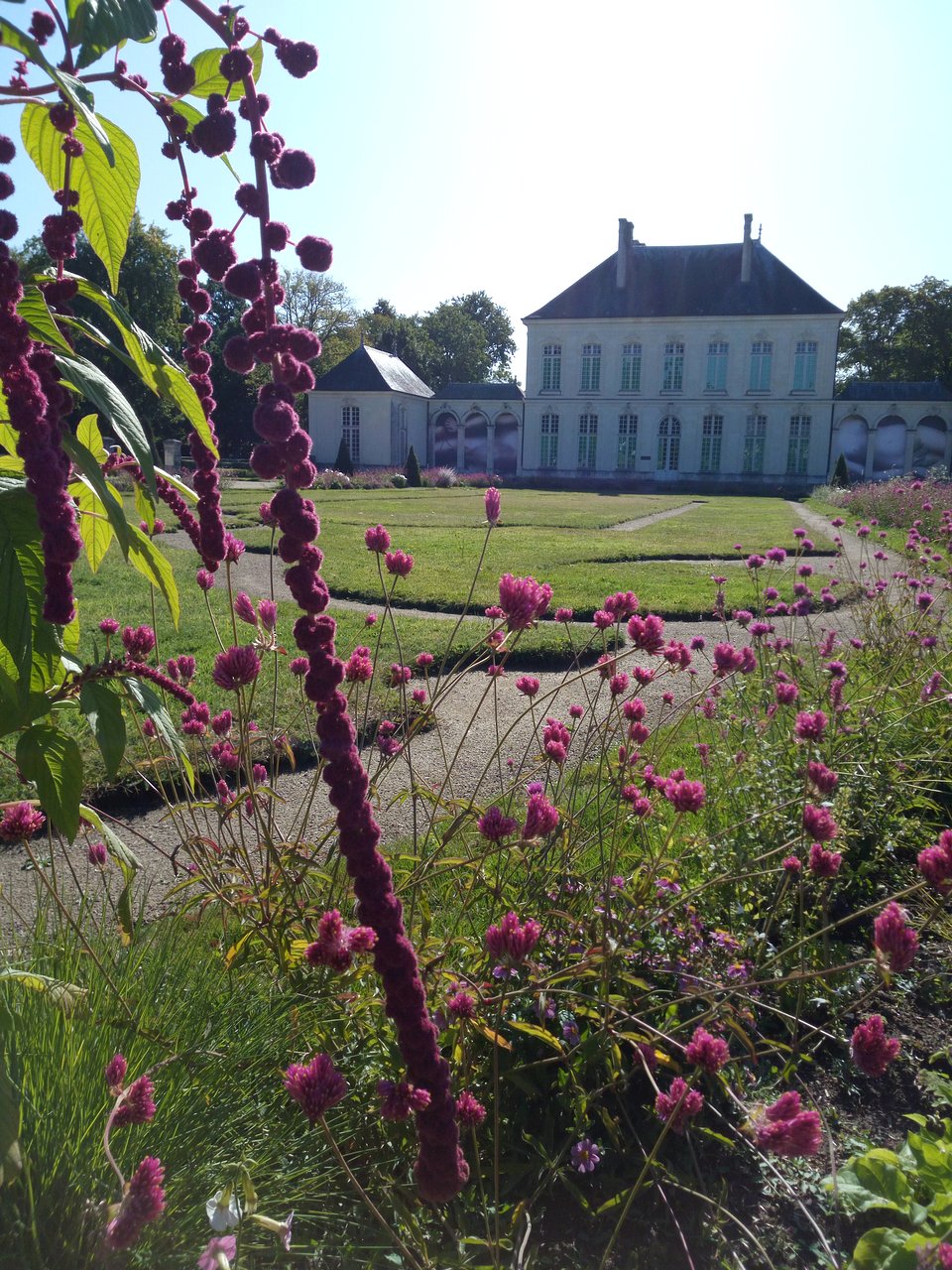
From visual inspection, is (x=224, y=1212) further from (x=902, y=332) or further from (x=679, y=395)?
(x=902, y=332)

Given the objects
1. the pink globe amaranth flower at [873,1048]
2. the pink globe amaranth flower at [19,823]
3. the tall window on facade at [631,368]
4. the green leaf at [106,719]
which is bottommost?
the pink globe amaranth flower at [873,1048]

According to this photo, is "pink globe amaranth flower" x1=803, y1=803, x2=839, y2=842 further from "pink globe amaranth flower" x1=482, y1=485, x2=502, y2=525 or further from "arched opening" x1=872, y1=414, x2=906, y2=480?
"arched opening" x1=872, y1=414, x2=906, y2=480

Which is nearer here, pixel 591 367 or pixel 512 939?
pixel 512 939

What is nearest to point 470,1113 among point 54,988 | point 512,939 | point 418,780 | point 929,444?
point 512,939

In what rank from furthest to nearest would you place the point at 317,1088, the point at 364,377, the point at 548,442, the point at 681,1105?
the point at 548,442, the point at 364,377, the point at 681,1105, the point at 317,1088

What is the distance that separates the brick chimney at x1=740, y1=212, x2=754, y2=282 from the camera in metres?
42.4

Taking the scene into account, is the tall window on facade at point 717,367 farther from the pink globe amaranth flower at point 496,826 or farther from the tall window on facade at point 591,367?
the pink globe amaranth flower at point 496,826

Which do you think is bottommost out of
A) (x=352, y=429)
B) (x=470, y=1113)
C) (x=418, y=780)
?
(x=418, y=780)

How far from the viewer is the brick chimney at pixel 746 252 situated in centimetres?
4241

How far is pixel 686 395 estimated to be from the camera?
145ft

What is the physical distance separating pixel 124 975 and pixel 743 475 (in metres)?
44.8

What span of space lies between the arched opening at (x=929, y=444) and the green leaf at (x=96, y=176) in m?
45.4

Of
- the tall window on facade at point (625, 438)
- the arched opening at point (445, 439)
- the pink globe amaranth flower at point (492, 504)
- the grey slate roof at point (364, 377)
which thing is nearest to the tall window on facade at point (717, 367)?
the tall window on facade at point (625, 438)

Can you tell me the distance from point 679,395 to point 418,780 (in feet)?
143
